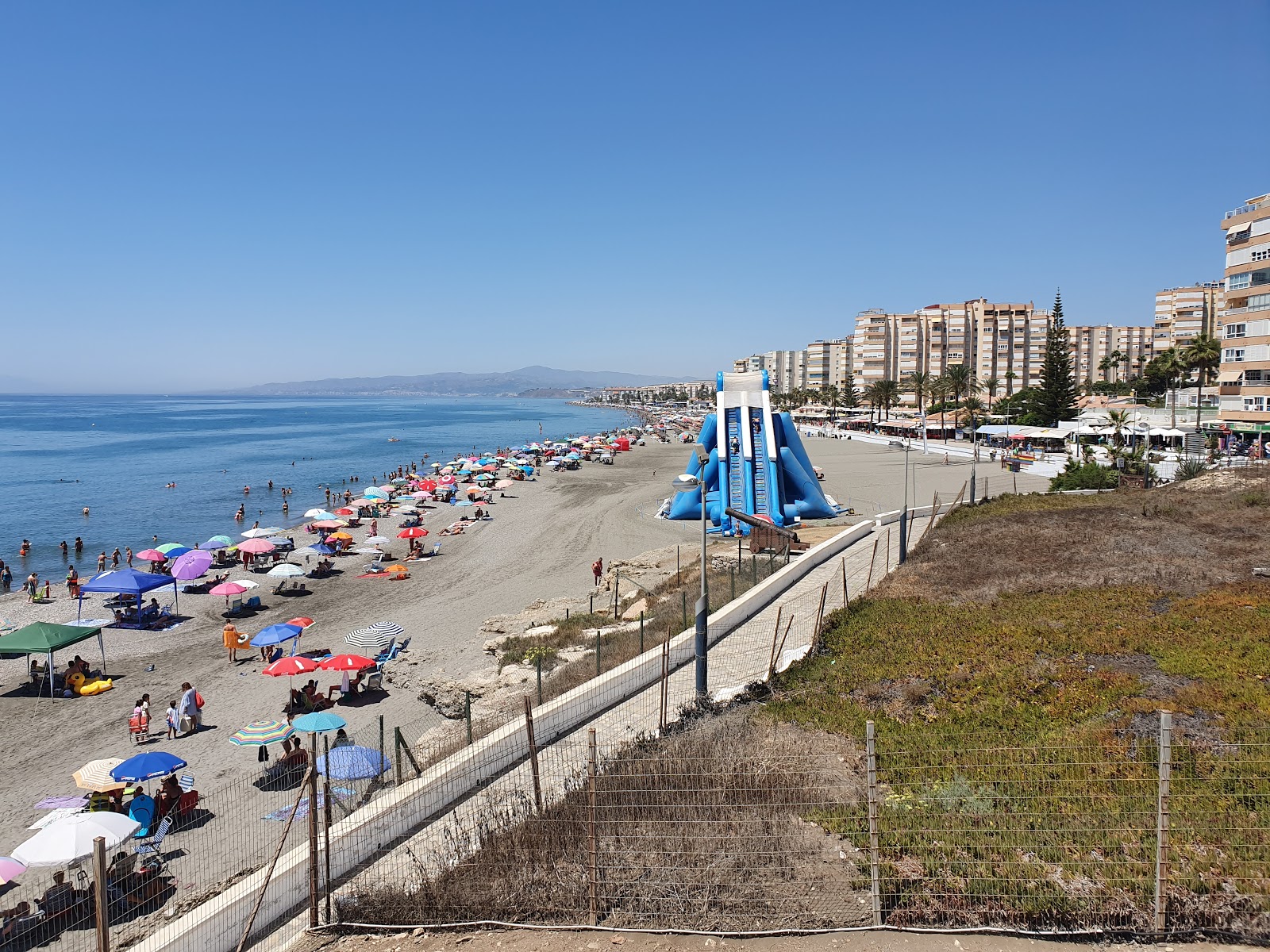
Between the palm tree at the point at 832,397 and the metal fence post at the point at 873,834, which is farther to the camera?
the palm tree at the point at 832,397

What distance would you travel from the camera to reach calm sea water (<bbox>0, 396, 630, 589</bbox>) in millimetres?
37562

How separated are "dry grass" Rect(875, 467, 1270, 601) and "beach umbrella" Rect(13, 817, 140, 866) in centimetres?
1237

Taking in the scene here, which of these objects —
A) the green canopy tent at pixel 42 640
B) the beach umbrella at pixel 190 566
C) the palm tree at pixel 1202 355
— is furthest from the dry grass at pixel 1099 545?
the palm tree at pixel 1202 355

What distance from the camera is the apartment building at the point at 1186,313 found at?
87.8m

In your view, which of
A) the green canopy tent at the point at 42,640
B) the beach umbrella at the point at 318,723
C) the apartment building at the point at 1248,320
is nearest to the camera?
the beach umbrella at the point at 318,723

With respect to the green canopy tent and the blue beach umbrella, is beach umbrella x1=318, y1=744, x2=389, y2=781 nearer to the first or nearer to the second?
the blue beach umbrella

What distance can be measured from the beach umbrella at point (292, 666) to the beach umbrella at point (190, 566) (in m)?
9.67

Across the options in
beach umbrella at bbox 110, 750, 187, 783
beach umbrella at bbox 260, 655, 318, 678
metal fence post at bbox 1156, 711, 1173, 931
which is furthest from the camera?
beach umbrella at bbox 260, 655, 318, 678

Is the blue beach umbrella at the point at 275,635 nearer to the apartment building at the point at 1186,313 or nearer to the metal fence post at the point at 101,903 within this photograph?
the metal fence post at the point at 101,903

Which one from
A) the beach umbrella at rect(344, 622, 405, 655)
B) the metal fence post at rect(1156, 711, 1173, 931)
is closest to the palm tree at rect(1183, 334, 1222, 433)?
the beach umbrella at rect(344, 622, 405, 655)

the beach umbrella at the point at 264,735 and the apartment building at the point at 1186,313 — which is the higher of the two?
the apartment building at the point at 1186,313

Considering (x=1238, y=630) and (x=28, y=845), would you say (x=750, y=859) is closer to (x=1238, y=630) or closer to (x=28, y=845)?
(x=28, y=845)

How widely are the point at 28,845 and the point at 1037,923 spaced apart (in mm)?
9483

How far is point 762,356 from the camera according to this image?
177 m
